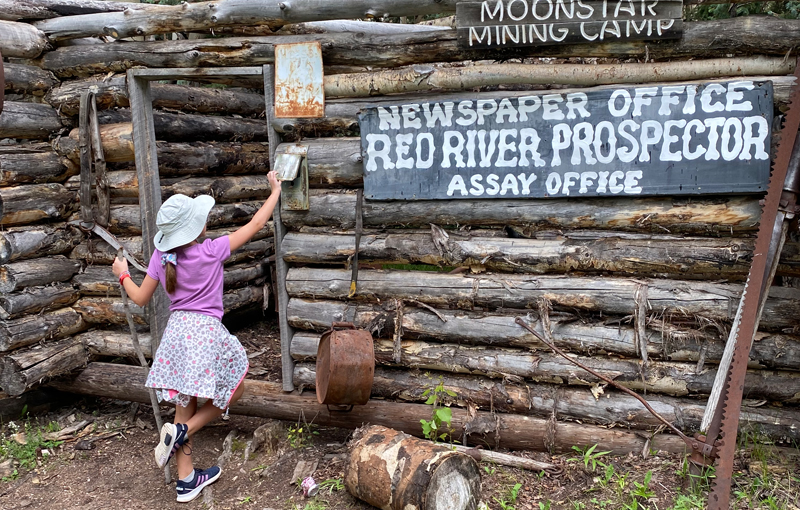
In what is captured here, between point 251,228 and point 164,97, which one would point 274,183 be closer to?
point 251,228

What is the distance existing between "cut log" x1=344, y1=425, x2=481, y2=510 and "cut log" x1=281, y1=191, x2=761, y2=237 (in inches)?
67.2

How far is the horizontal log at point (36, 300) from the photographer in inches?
224

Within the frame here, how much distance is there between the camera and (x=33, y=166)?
5.88 meters

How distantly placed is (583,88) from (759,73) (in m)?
1.14

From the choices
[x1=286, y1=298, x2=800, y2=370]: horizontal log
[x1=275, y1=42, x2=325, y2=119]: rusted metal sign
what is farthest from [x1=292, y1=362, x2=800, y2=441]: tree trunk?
[x1=275, y1=42, x2=325, y2=119]: rusted metal sign

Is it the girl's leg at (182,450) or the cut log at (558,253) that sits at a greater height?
Answer: the cut log at (558,253)

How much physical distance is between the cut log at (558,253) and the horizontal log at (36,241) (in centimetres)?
227

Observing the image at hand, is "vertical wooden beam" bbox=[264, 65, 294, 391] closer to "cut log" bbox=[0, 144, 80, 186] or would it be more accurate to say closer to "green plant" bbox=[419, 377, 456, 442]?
"green plant" bbox=[419, 377, 456, 442]

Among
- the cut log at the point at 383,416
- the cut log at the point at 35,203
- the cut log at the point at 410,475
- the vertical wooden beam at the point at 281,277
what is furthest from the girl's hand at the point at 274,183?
the cut log at the point at 35,203

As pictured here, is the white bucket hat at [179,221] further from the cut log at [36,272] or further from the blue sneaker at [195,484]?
the cut log at [36,272]

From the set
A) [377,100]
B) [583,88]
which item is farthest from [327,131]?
[583,88]

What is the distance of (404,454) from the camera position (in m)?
4.26

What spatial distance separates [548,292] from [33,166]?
15.2 feet

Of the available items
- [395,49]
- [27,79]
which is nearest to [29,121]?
[27,79]
